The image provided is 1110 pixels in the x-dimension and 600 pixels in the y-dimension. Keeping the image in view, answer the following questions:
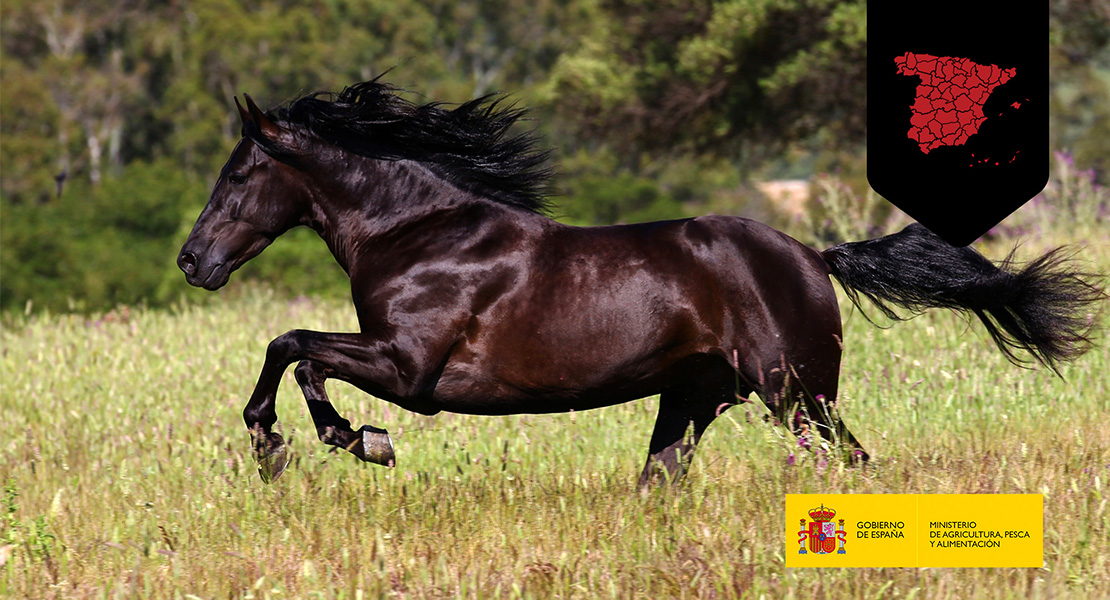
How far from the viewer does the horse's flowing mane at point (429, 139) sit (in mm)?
5277

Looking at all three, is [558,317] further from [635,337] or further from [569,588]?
[569,588]

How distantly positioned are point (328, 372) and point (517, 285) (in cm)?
84

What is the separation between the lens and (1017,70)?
6.67 metres

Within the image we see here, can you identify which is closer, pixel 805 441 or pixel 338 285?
pixel 805 441

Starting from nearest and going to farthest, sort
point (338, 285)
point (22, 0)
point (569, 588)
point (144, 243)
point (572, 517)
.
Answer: point (569, 588) < point (572, 517) < point (338, 285) < point (144, 243) < point (22, 0)

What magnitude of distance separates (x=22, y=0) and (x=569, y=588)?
127 ft

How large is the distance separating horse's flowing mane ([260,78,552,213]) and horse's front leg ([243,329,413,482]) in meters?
0.91

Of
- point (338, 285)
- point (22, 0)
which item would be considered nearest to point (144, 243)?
point (338, 285)

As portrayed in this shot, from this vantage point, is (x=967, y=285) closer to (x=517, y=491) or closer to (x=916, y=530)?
(x=916, y=530)

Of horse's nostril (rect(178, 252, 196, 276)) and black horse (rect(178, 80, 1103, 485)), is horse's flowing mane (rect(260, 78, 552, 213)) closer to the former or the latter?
black horse (rect(178, 80, 1103, 485))

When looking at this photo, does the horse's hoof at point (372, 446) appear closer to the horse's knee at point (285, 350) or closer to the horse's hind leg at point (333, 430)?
the horse's hind leg at point (333, 430)

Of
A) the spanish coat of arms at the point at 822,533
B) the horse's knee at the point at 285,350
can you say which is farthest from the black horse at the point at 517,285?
the spanish coat of arms at the point at 822,533

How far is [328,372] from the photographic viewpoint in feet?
15.8

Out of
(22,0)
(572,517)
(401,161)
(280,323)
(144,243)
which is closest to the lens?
(572,517)
